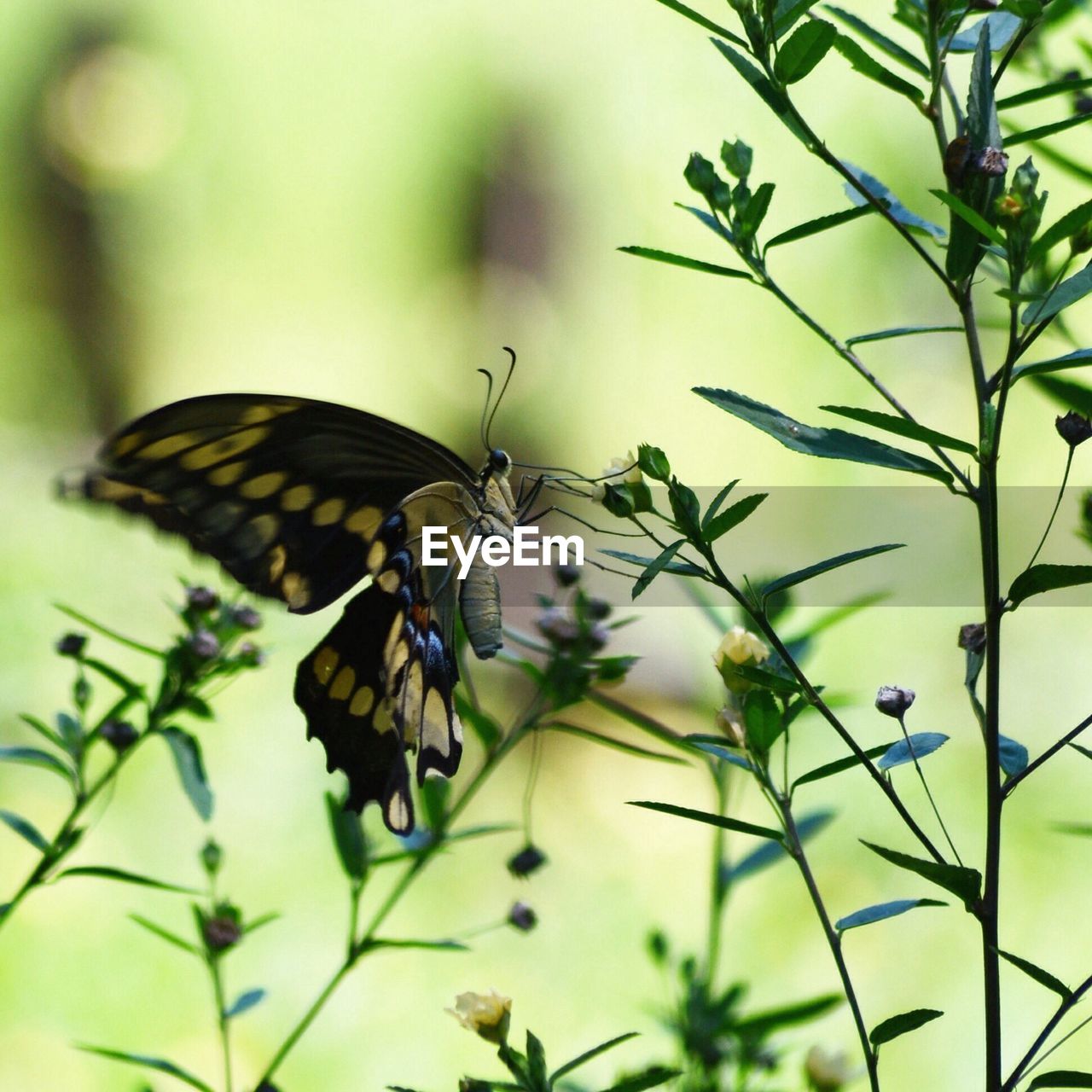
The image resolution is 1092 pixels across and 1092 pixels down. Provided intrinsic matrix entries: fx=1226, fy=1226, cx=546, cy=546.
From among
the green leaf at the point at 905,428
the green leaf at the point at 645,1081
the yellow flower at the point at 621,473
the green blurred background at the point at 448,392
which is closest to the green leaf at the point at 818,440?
the green leaf at the point at 905,428

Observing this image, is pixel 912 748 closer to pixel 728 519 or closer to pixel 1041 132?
pixel 728 519

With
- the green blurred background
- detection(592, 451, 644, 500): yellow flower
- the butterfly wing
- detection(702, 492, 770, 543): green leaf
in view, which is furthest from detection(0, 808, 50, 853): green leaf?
the green blurred background

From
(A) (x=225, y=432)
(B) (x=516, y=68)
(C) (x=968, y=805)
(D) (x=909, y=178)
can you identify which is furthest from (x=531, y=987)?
(B) (x=516, y=68)

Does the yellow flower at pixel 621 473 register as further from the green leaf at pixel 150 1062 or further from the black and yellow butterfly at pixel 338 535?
the green leaf at pixel 150 1062

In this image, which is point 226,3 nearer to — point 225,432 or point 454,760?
point 225,432

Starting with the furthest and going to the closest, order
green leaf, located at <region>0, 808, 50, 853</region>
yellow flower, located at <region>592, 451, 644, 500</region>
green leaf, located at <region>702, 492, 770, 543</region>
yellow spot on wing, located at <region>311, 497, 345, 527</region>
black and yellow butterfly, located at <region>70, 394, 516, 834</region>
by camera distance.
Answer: yellow spot on wing, located at <region>311, 497, 345, 527</region>, black and yellow butterfly, located at <region>70, 394, 516, 834</region>, green leaf, located at <region>0, 808, 50, 853</region>, yellow flower, located at <region>592, 451, 644, 500</region>, green leaf, located at <region>702, 492, 770, 543</region>

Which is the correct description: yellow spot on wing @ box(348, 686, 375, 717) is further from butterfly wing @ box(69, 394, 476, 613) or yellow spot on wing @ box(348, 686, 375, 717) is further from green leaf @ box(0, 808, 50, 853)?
green leaf @ box(0, 808, 50, 853)

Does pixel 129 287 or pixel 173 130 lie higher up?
pixel 173 130
